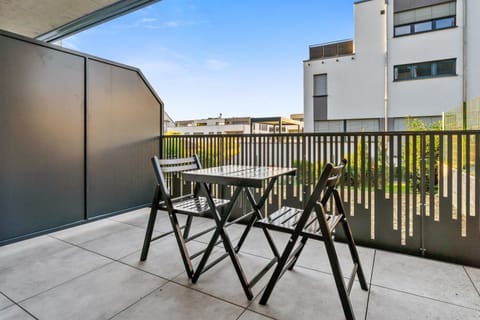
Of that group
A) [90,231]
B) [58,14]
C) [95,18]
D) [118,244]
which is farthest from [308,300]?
[58,14]

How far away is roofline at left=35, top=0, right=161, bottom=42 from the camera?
321 cm

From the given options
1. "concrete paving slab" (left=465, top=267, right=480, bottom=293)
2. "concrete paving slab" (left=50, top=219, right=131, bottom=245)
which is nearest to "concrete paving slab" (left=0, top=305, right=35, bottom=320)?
"concrete paving slab" (left=50, top=219, right=131, bottom=245)

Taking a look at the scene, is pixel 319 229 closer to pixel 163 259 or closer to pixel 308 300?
pixel 308 300

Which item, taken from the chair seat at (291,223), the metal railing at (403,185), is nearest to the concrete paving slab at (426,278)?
the metal railing at (403,185)

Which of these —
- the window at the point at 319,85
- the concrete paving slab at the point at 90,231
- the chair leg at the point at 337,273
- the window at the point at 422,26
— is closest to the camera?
the chair leg at the point at 337,273

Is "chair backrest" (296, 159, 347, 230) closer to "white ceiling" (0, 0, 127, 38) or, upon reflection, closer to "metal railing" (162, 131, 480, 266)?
"metal railing" (162, 131, 480, 266)

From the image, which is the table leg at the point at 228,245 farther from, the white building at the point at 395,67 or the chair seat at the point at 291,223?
the white building at the point at 395,67

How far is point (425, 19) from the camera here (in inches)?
337

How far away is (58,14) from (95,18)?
0.47 meters

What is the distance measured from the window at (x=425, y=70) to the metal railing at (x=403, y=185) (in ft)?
26.2

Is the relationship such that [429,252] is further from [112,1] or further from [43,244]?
[112,1]

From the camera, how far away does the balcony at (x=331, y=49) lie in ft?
33.0

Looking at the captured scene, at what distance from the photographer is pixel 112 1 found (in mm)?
3178

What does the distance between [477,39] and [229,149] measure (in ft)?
26.2
